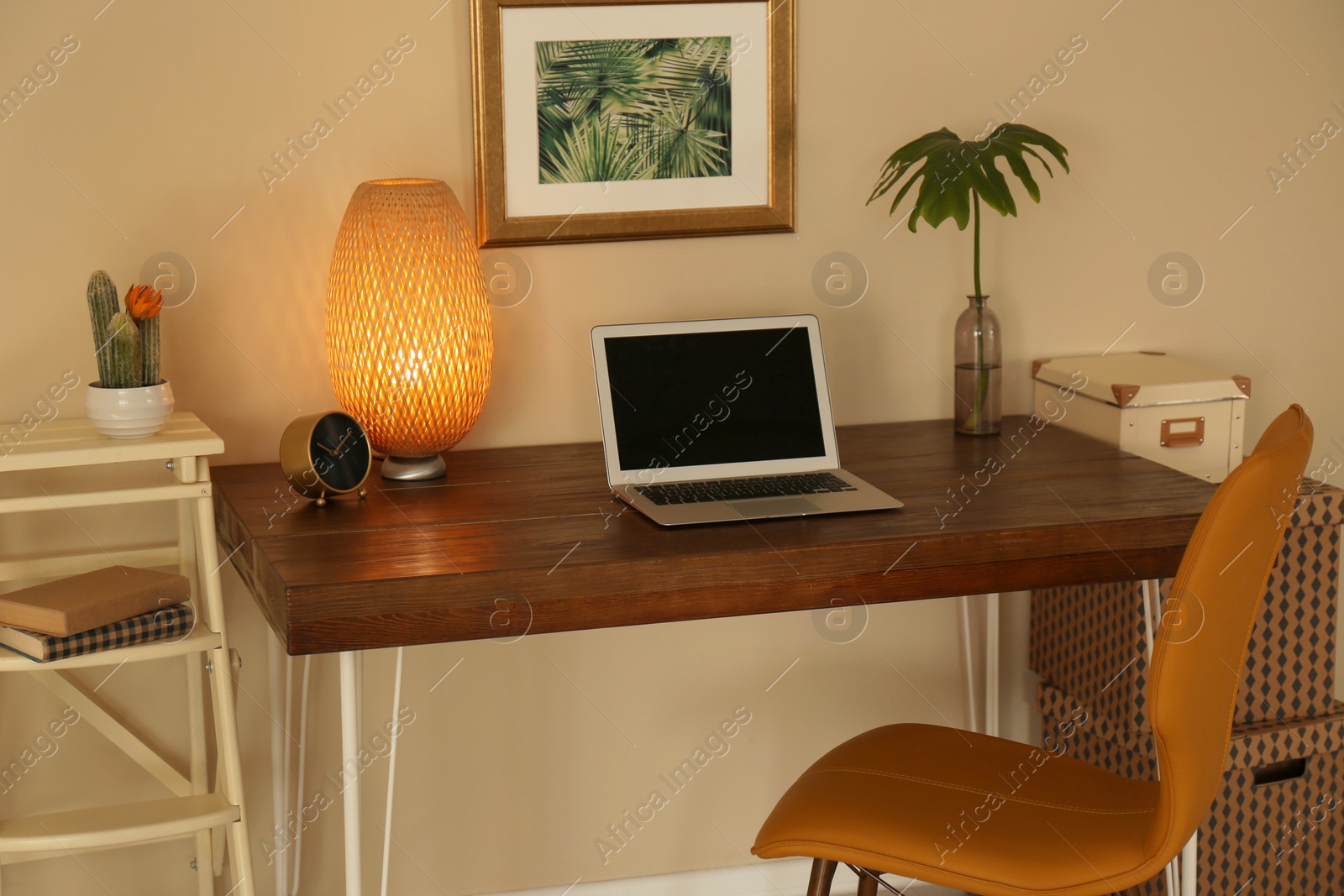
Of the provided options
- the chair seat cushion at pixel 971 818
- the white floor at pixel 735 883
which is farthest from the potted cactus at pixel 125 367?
the white floor at pixel 735 883

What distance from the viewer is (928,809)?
1.47m

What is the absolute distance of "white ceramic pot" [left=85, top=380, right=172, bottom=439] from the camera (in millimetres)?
1582

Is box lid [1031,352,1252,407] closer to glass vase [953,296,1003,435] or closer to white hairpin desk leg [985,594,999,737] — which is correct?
glass vase [953,296,1003,435]

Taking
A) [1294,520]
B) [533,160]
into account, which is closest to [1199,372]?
[1294,520]

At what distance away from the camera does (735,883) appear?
221 centimetres

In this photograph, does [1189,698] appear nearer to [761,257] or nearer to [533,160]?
[761,257]

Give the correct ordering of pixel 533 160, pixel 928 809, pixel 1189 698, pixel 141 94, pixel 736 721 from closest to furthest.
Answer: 1. pixel 1189 698
2. pixel 928 809
3. pixel 141 94
4. pixel 533 160
5. pixel 736 721

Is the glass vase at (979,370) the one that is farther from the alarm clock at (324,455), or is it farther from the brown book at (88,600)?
the brown book at (88,600)

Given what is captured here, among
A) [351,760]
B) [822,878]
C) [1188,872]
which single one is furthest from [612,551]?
[1188,872]

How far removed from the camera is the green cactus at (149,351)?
5.32ft

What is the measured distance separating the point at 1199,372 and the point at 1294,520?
0.33 m

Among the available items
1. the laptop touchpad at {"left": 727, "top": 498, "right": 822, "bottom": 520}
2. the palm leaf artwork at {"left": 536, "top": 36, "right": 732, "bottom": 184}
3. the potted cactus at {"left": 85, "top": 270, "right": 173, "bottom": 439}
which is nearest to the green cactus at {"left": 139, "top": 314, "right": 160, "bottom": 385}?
the potted cactus at {"left": 85, "top": 270, "right": 173, "bottom": 439}

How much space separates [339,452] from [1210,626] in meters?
1.05

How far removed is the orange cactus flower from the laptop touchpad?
2.60 feet
